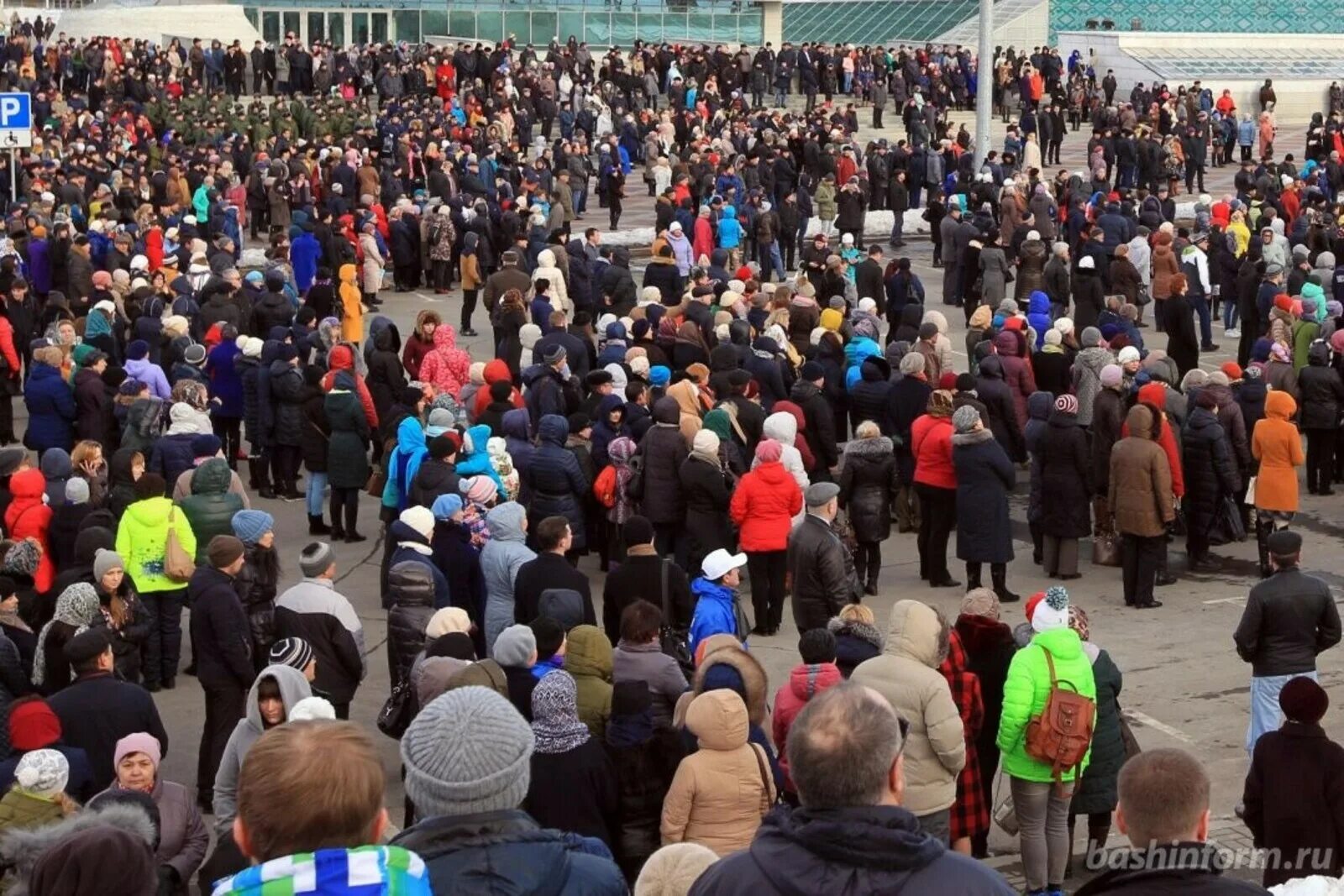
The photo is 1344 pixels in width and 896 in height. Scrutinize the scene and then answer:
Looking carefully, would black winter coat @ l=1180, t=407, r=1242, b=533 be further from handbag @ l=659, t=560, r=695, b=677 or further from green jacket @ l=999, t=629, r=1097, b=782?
green jacket @ l=999, t=629, r=1097, b=782

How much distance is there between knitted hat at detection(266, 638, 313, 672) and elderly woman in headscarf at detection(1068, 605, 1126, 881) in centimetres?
335

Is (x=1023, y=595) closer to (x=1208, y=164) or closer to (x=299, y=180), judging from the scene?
(x=299, y=180)

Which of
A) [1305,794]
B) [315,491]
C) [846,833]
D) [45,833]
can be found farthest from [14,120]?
[846,833]

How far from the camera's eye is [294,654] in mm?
8914

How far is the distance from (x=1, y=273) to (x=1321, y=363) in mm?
12967

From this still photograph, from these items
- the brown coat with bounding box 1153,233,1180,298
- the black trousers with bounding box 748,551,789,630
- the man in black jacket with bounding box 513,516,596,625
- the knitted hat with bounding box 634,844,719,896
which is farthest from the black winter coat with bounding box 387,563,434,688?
the brown coat with bounding box 1153,233,1180,298

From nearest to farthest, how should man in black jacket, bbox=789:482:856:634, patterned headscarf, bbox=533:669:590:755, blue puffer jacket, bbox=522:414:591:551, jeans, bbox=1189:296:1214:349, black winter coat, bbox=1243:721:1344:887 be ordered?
patterned headscarf, bbox=533:669:590:755 < black winter coat, bbox=1243:721:1344:887 < man in black jacket, bbox=789:482:856:634 < blue puffer jacket, bbox=522:414:591:551 < jeans, bbox=1189:296:1214:349

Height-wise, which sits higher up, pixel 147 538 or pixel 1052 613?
pixel 1052 613

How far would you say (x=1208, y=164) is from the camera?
139 ft

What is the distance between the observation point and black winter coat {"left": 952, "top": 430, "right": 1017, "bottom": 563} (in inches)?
543

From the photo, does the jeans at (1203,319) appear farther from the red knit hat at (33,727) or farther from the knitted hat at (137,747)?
the knitted hat at (137,747)

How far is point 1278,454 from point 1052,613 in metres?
6.51

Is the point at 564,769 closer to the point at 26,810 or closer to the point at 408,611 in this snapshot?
the point at 26,810

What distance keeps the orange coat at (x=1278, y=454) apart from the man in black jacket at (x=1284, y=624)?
181 inches
